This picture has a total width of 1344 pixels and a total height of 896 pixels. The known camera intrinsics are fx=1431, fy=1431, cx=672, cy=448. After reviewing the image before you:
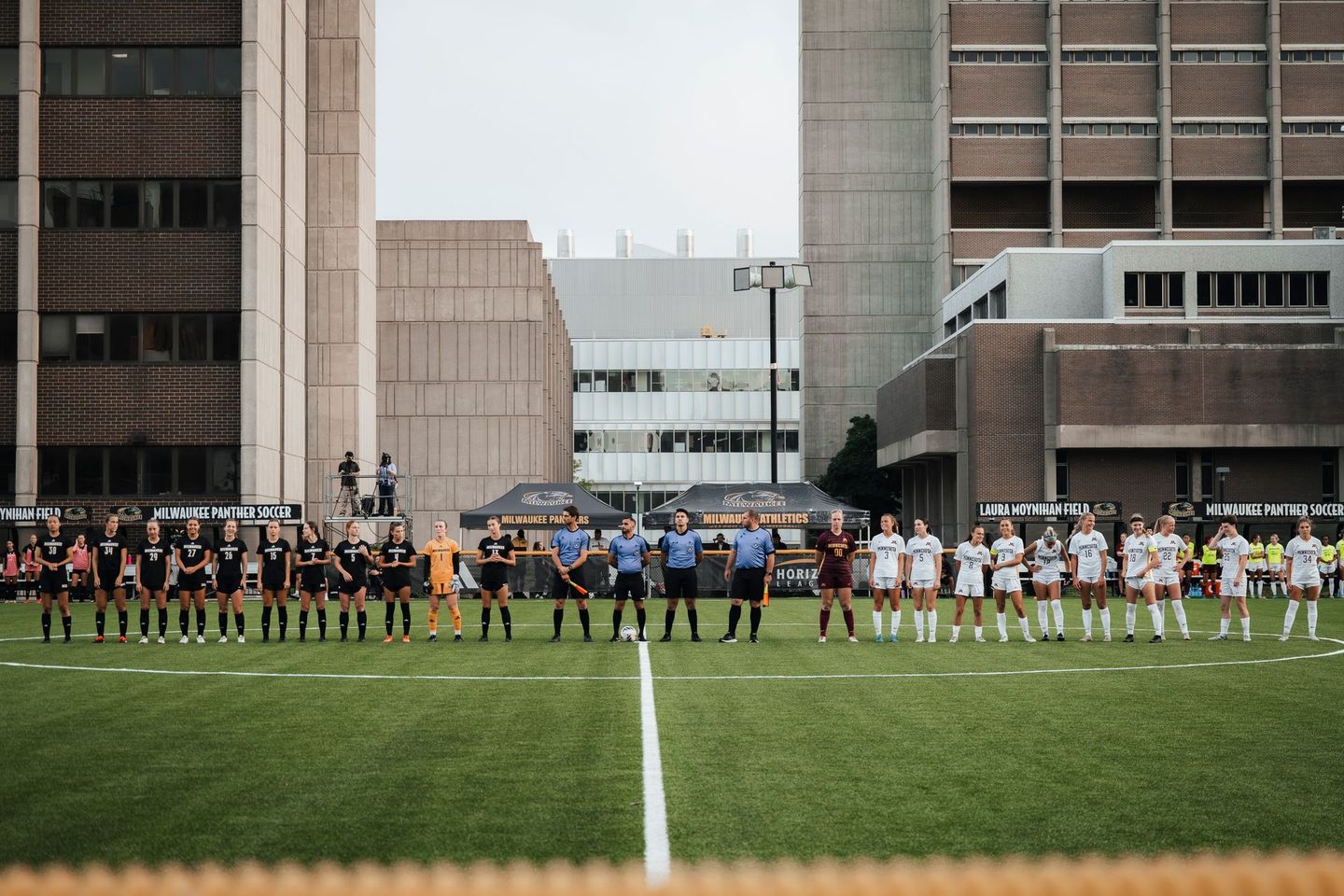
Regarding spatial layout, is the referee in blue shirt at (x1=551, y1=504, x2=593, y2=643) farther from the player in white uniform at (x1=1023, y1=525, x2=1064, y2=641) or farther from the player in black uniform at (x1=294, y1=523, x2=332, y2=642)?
the player in white uniform at (x1=1023, y1=525, x2=1064, y2=641)

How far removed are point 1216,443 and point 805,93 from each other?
1696 inches

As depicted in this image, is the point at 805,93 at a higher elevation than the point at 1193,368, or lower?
higher

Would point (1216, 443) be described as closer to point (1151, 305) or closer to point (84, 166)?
point (1151, 305)

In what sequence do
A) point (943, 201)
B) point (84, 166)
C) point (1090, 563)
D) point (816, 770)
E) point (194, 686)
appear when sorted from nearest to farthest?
point (816, 770) < point (194, 686) < point (1090, 563) < point (84, 166) < point (943, 201)

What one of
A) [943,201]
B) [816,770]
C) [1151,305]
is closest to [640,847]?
[816,770]

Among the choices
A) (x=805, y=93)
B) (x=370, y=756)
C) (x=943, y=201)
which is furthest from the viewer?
(x=805, y=93)

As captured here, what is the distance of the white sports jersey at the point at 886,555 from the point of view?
23484mm

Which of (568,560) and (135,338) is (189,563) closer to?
(568,560)

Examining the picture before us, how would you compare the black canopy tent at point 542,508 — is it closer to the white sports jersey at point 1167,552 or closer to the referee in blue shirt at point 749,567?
the referee in blue shirt at point 749,567

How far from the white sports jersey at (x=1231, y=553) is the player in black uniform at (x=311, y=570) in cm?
1466

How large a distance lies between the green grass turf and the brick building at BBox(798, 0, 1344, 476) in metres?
70.4

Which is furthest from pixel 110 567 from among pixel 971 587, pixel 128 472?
pixel 128 472

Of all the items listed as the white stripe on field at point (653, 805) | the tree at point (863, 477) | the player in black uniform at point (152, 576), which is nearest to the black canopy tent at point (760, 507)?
the player in black uniform at point (152, 576)

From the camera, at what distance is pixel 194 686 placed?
52.1 feet
